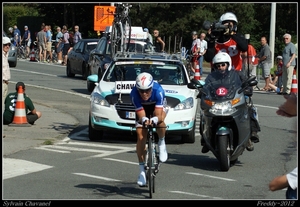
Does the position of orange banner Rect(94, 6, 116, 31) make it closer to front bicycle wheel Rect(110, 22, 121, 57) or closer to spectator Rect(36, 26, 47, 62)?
spectator Rect(36, 26, 47, 62)

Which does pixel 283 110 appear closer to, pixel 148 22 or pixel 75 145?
pixel 75 145

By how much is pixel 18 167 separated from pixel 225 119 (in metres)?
3.17

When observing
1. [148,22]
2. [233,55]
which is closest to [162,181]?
[233,55]

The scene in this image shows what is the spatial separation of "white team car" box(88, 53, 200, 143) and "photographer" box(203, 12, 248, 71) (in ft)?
3.98

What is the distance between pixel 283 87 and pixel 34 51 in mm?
20391

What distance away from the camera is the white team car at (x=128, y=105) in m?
14.8

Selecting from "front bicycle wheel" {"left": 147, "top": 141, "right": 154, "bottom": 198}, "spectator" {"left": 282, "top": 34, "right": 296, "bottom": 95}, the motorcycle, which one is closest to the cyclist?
"front bicycle wheel" {"left": 147, "top": 141, "right": 154, "bottom": 198}

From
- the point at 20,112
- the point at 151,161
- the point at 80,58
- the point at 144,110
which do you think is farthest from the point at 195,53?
the point at 151,161

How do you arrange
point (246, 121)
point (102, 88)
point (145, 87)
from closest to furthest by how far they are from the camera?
point (145, 87), point (246, 121), point (102, 88)

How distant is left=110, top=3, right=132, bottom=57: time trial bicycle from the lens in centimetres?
2394

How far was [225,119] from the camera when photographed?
1211 centimetres

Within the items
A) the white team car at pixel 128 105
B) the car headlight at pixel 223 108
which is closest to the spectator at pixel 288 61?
the white team car at pixel 128 105

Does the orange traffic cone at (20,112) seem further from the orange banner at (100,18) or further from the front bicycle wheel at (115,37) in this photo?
the orange banner at (100,18)

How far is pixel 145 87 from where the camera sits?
10148 mm
